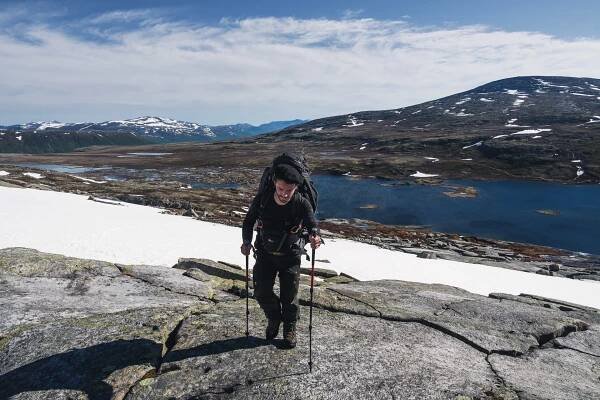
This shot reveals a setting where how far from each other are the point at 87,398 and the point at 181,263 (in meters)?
11.0

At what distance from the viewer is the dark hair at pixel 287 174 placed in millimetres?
7504

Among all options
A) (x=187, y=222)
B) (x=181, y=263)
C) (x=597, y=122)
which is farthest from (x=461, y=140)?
(x=181, y=263)

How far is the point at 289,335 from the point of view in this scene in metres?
8.13

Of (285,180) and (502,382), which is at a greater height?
(285,180)

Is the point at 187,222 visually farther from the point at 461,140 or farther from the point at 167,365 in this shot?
the point at 461,140

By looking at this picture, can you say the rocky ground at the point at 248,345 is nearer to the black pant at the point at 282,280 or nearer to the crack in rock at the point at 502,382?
the crack in rock at the point at 502,382

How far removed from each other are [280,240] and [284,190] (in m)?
0.95

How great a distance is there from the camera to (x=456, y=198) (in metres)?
89.1

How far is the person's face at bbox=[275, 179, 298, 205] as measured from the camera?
7590 millimetres

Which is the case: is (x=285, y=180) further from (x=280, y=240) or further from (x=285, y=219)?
(x=280, y=240)

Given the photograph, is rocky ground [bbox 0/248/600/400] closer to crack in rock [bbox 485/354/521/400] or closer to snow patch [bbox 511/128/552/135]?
crack in rock [bbox 485/354/521/400]

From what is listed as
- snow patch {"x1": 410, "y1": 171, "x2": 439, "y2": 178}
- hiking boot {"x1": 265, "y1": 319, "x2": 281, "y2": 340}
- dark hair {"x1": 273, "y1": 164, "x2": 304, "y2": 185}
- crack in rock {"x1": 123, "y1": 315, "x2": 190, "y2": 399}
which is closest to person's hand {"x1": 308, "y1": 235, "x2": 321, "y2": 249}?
dark hair {"x1": 273, "y1": 164, "x2": 304, "y2": 185}

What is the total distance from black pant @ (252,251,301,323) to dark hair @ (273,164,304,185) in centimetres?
151

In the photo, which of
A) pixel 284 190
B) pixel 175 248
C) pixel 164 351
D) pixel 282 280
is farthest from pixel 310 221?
pixel 175 248
